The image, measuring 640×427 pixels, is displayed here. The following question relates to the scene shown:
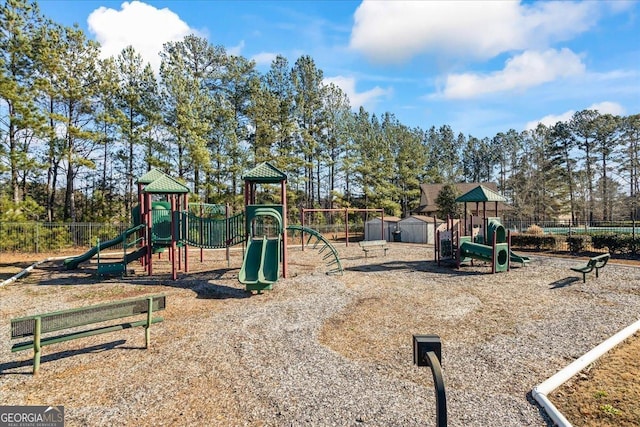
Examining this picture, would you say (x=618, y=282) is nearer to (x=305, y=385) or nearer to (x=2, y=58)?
(x=305, y=385)

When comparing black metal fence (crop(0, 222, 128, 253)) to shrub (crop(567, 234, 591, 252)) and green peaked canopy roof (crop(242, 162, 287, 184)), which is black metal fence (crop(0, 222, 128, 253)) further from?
shrub (crop(567, 234, 591, 252))

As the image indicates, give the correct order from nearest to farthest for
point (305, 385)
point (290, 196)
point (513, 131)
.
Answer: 1. point (305, 385)
2. point (290, 196)
3. point (513, 131)

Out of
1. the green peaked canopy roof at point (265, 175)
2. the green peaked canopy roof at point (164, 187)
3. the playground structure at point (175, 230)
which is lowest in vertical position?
the playground structure at point (175, 230)

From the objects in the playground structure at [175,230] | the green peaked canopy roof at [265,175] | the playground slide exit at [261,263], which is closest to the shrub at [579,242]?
the green peaked canopy roof at [265,175]

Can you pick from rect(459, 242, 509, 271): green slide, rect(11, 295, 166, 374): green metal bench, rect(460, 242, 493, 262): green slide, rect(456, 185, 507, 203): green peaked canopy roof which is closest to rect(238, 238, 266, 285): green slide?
rect(11, 295, 166, 374): green metal bench

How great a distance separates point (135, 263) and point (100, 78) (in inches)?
601

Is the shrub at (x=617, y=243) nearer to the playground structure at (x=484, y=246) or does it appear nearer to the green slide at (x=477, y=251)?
the playground structure at (x=484, y=246)

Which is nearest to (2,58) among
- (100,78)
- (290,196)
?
(100,78)

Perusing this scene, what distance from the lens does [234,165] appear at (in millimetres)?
27281

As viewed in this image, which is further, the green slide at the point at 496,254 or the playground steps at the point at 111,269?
the green slide at the point at 496,254

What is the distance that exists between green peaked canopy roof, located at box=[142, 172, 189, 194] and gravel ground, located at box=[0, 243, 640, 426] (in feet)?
10.4

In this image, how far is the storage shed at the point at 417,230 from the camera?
2523 cm

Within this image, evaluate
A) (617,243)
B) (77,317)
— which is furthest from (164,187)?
(617,243)

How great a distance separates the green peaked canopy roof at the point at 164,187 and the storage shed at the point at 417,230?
60.8ft
